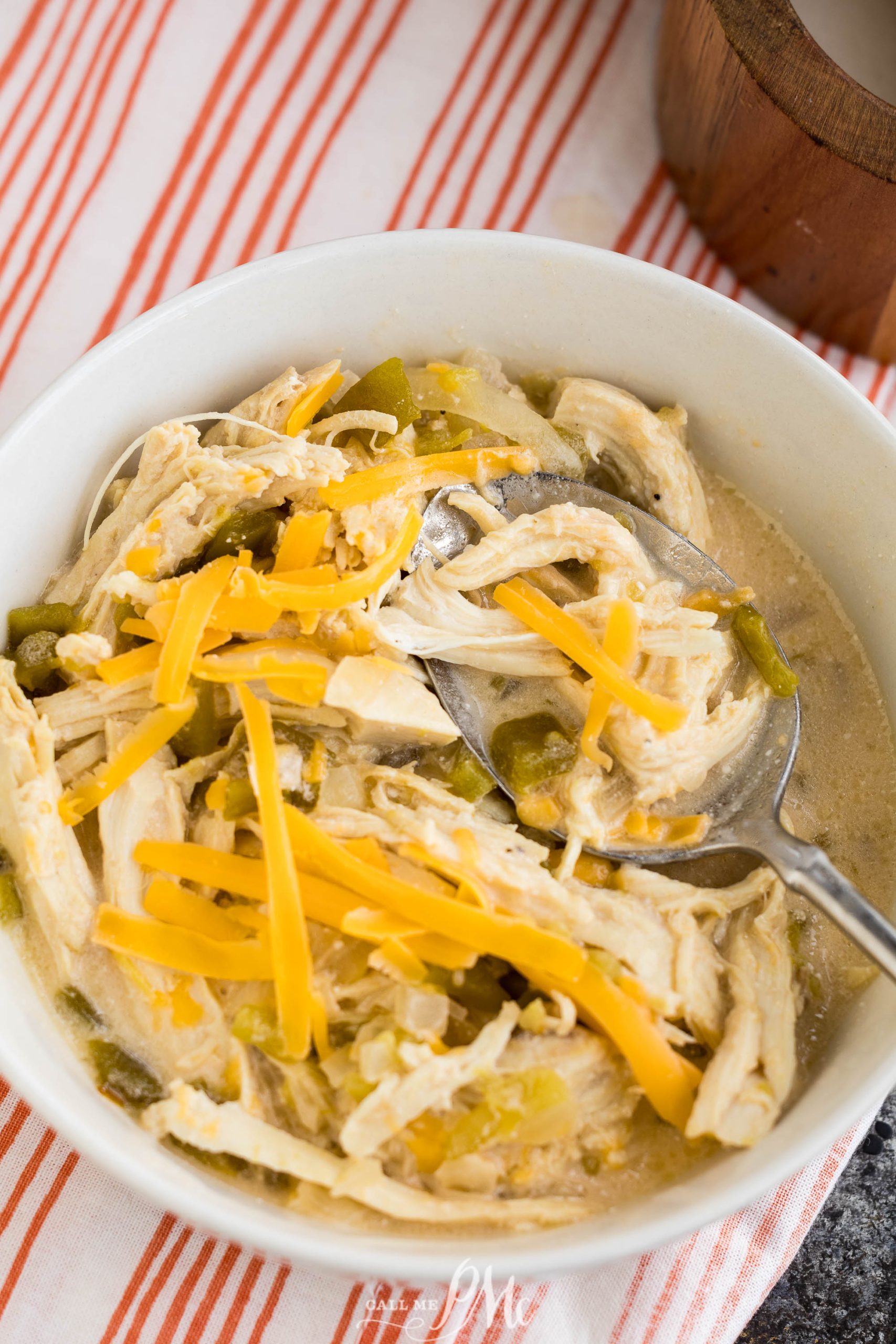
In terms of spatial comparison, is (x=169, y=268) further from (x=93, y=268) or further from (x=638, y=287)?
(x=638, y=287)

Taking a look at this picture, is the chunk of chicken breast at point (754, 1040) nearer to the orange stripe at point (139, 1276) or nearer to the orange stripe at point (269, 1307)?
the orange stripe at point (269, 1307)

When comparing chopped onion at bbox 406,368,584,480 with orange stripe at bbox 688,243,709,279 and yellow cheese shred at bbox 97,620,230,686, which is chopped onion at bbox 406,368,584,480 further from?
orange stripe at bbox 688,243,709,279

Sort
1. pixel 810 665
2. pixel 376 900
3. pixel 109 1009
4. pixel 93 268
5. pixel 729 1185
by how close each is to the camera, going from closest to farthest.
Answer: pixel 729 1185 → pixel 376 900 → pixel 109 1009 → pixel 810 665 → pixel 93 268

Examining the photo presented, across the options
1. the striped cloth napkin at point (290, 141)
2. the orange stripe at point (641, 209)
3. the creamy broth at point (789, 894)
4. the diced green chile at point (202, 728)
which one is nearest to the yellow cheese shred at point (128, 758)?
the diced green chile at point (202, 728)

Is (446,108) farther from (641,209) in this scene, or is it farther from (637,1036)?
(637,1036)

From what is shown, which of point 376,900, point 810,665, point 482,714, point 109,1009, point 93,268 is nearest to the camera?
point 376,900

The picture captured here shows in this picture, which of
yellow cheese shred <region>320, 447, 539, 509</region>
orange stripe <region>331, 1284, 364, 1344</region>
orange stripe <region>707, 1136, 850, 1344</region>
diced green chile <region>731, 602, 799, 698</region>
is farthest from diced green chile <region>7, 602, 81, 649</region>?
orange stripe <region>707, 1136, 850, 1344</region>

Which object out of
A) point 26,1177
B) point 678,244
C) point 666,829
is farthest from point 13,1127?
point 678,244

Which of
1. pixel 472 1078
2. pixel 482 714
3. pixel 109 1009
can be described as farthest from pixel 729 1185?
pixel 109 1009
